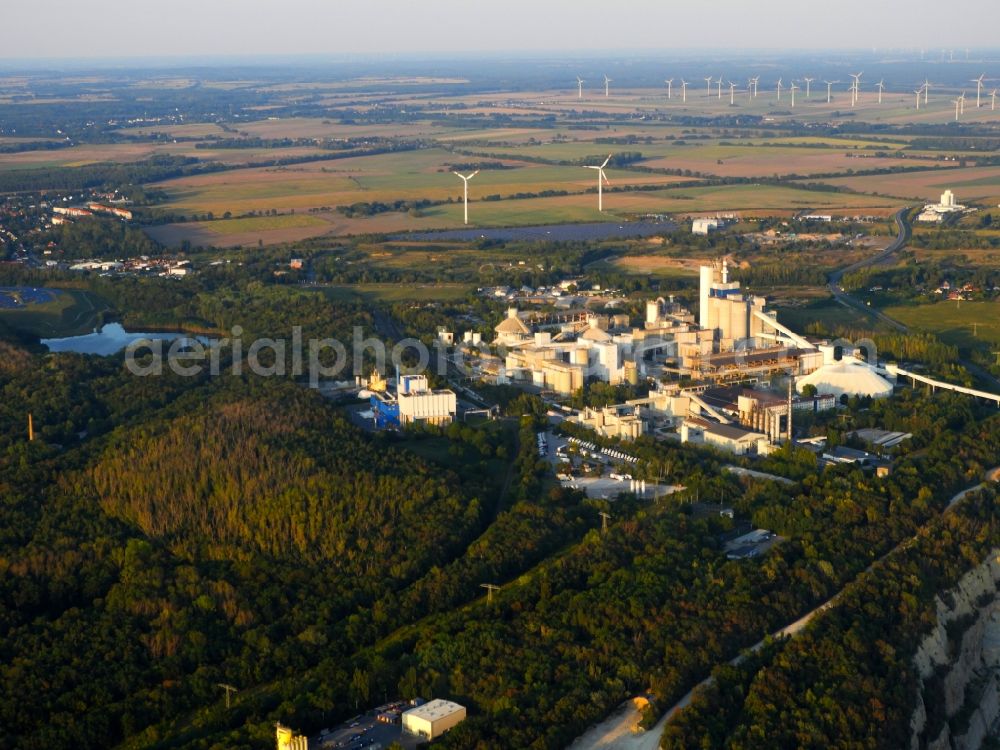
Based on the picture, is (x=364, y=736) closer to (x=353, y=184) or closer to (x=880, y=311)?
(x=880, y=311)

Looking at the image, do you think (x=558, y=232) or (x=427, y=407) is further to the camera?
(x=558, y=232)

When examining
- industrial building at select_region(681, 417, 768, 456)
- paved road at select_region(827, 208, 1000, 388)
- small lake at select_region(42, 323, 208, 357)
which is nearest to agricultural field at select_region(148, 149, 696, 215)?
paved road at select_region(827, 208, 1000, 388)

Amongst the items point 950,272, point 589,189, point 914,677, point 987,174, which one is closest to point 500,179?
point 589,189

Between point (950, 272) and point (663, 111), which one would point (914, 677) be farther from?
point (663, 111)

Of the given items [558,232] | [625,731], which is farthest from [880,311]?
[625,731]

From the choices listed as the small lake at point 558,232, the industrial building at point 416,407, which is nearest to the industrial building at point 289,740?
the industrial building at point 416,407

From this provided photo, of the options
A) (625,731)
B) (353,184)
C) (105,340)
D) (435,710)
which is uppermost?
(435,710)
